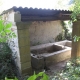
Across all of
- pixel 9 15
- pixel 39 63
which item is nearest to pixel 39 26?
pixel 39 63

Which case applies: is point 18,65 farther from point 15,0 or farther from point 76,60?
point 15,0

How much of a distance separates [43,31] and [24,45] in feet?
20.0

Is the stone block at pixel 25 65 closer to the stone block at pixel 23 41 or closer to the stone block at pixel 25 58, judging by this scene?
the stone block at pixel 25 58

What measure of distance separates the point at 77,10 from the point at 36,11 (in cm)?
164

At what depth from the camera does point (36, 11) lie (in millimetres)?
4805

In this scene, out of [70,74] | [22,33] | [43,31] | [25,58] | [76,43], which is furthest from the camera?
[43,31]

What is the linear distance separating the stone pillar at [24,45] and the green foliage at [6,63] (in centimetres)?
55

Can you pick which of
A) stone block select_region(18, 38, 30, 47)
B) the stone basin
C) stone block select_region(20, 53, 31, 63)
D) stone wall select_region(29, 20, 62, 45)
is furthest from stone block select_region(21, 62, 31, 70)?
stone wall select_region(29, 20, 62, 45)

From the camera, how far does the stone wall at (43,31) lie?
1032 centimetres

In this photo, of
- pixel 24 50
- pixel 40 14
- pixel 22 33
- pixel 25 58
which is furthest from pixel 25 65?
pixel 40 14

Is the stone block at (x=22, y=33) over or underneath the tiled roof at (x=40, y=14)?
underneath

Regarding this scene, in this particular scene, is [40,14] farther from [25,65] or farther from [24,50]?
[25,65]

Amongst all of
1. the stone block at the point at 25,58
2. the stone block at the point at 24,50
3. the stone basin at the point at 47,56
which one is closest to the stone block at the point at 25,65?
the stone block at the point at 25,58

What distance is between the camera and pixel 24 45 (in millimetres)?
5137
